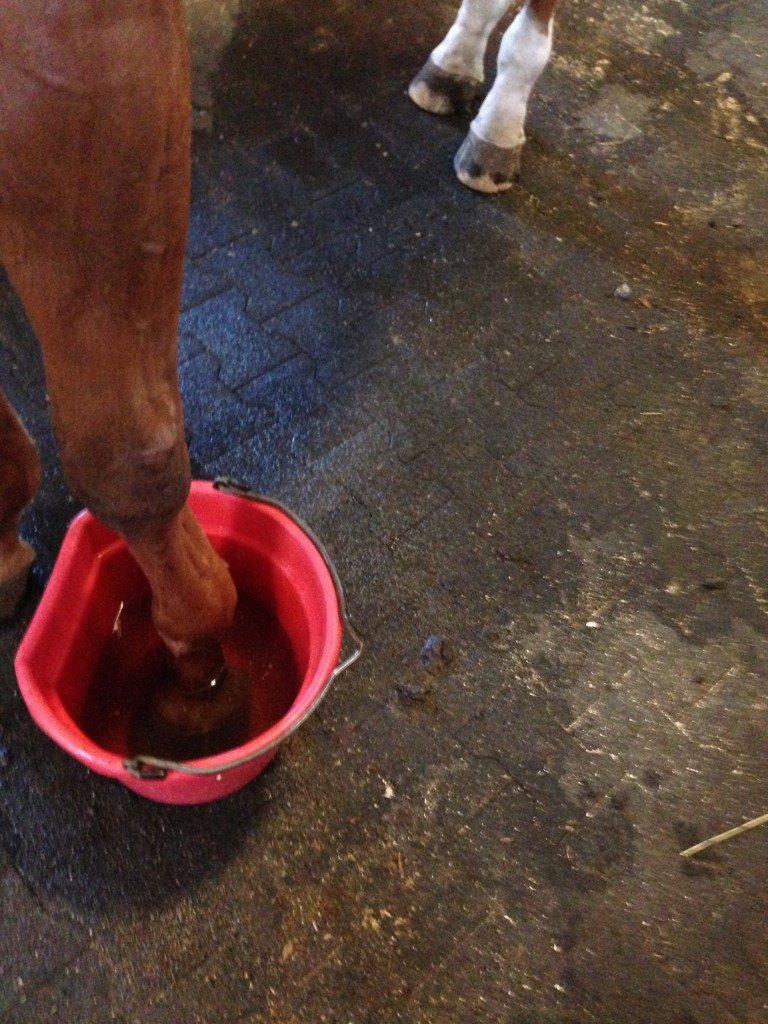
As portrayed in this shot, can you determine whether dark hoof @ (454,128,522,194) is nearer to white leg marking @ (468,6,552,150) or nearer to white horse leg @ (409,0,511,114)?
white leg marking @ (468,6,552,150)

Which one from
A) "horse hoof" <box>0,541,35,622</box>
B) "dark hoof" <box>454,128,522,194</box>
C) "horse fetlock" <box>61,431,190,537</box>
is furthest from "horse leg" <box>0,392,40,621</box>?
"dark hoof" <box>454,128,522,194</box>

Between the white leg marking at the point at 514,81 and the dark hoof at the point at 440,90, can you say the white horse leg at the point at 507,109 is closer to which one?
the white leg marking at the point at 514,81

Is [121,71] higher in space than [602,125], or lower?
higher

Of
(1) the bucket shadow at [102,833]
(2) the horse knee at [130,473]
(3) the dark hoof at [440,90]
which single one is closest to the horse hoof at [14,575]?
(1) the bucket shadow at [102,833]

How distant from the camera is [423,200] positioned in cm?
152

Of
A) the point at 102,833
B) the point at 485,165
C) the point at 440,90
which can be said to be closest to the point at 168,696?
the point at 102,833

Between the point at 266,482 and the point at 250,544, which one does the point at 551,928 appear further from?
the point at 266,482

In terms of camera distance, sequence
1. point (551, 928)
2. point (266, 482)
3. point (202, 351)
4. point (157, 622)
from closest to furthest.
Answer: point (157, 622), point (551, 928), point (266, 482), point (202, 351)

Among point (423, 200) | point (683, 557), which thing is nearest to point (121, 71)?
point (683, 557)

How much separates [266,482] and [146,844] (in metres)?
Result: 0.49

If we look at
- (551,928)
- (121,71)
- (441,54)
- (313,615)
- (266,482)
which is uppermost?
(121,71)

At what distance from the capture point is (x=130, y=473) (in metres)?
0.51

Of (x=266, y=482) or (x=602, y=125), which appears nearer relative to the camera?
(x=266, y=482)

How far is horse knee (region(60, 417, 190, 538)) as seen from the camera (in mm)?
489
